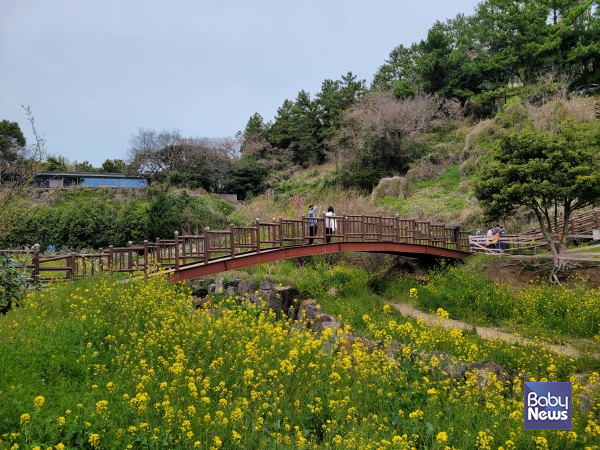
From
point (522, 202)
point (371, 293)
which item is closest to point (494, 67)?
point (522, 202)

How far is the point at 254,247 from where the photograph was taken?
44.5 feet

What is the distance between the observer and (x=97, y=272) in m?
11.8

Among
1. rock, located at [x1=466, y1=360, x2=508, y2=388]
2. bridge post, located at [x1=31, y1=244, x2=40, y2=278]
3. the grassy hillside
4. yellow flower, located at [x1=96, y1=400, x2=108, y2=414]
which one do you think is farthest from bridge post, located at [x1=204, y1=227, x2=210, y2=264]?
the grassy hillside

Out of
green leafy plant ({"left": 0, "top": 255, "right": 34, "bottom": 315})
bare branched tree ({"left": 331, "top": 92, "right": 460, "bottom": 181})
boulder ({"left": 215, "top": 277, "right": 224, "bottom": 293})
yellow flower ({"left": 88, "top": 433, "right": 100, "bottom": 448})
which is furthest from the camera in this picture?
bare branched tree ({"left": 331, "top": 92, "right": 460, "bottom": 181})

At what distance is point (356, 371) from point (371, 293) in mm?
11033

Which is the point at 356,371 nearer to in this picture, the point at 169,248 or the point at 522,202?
the point at 169,248

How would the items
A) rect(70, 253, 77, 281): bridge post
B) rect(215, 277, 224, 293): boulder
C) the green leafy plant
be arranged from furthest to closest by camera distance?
rect(215, 277, 224, 293): boulder
rect(70, 253, 77, 281): bridge post
the green leafy plant

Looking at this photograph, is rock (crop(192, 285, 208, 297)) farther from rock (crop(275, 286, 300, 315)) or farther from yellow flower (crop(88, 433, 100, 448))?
yellow flower (crop(88, 433, 100, 448))

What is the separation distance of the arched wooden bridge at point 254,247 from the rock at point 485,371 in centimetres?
748

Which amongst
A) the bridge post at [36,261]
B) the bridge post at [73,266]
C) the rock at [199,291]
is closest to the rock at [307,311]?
the rock at [199,291]

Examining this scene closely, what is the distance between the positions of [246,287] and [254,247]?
14.2 ft

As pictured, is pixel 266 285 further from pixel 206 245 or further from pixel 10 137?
pixel 10 137
